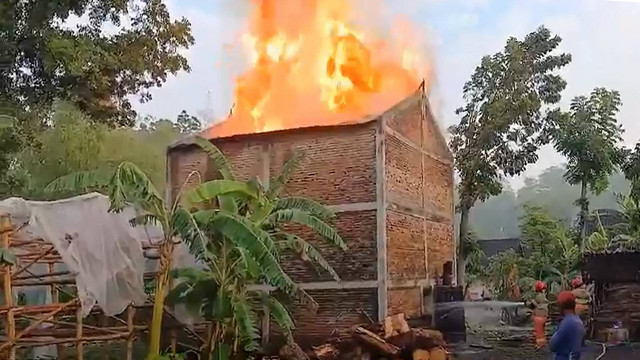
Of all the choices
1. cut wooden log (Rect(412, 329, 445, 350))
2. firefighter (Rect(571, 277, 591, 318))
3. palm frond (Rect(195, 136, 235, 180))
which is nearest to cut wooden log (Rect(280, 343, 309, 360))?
cut wooden log (Rect(412, 329, 445, 350))

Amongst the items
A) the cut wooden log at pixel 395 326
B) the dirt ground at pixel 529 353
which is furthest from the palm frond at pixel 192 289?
the dirt ground at pixel 529 353

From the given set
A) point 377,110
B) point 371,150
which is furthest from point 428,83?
point 371,150

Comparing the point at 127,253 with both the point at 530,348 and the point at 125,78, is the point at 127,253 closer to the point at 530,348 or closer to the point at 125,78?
the point at 125,78

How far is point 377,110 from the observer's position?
203 inches

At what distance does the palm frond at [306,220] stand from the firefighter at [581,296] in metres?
1.93

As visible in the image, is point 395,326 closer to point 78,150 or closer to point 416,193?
point 416,193

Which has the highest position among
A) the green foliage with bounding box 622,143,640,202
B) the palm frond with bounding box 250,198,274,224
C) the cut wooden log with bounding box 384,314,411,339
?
the green foliage with bounding box 622,143,640,202

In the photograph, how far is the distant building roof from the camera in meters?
5.27

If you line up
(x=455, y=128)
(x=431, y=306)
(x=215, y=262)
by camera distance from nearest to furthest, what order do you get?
(x=215, y=262), (x=431, y=306), (x=455, y=128)

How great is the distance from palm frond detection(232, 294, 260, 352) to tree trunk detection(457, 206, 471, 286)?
179 centimetres

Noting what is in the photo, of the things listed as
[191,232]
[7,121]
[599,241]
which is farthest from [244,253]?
[599,241]

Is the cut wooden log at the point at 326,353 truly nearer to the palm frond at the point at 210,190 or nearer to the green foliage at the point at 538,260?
the palm frond at the point at 210,190

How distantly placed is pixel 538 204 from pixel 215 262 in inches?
88.9

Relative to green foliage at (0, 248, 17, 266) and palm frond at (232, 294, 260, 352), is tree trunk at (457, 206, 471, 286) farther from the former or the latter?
green foliage at (0, 248, 17, 266)
